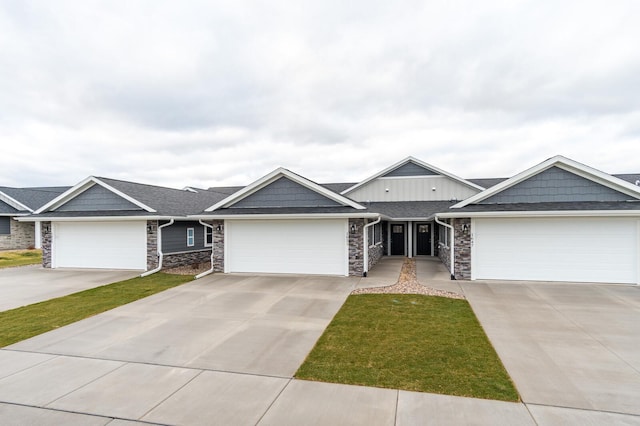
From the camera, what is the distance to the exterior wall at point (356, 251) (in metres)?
13.3

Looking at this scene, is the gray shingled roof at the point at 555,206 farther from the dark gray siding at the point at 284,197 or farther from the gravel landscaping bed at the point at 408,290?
the dark gray siding at the point at 284,197

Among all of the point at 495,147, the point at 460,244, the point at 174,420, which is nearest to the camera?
the point at 174,420

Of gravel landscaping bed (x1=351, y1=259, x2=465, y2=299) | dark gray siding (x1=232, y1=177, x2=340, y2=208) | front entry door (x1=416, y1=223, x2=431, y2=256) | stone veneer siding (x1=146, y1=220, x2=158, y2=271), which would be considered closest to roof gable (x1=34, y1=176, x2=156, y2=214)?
stone veneer siding (x1=146, y1=220, x2=158, y2=271)

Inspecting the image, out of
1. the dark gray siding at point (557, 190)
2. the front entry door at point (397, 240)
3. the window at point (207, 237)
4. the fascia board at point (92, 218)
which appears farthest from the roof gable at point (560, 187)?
the window at point (207, 237)

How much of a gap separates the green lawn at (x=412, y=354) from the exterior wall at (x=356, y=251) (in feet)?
15.6

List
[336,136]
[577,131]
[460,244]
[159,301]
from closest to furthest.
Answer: [159,301] < [460,244] < [577,131] < [336,136]

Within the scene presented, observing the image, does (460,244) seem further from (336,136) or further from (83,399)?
(336,136)

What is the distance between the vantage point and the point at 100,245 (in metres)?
16.0

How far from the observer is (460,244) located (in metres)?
12.6

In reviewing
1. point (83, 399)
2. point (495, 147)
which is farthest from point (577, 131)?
point (83, 399)

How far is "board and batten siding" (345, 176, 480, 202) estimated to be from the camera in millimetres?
21453

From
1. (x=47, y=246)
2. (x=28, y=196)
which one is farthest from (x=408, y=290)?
(x=28, y=196)

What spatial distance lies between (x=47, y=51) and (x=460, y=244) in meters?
16.0

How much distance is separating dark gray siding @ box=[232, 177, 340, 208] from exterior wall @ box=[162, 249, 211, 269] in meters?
4.23
